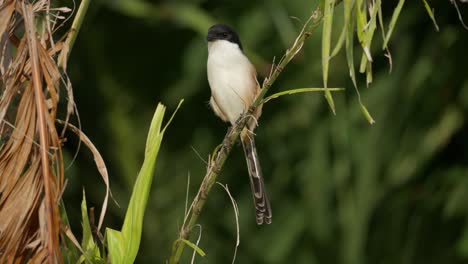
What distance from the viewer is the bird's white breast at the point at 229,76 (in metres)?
3.38

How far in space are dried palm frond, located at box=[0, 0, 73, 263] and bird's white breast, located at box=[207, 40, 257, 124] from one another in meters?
1.47

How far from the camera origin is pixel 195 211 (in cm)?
197

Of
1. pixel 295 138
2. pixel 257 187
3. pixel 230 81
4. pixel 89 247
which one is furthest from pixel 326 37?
pixel 295 138

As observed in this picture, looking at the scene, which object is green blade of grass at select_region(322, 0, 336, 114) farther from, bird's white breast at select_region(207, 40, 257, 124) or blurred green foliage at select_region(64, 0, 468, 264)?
blurred green foliage at select_region(64, 0, 468, 264)

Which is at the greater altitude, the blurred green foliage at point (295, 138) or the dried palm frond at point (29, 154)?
→ the dried palm frond at point (29, 154)

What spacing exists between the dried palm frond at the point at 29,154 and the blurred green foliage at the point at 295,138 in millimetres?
2134

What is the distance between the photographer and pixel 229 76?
3400 mm

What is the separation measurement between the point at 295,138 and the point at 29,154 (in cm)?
261

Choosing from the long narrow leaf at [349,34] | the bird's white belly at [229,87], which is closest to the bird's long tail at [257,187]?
the bird's white belly at [229,87]

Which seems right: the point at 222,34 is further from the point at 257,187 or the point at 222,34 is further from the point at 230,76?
the point at 257,187

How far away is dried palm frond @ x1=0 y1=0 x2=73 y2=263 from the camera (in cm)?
180

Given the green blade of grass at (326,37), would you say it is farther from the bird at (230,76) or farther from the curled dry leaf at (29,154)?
the bird at (230,76)

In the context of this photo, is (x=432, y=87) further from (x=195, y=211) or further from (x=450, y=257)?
(x=195, y=211)

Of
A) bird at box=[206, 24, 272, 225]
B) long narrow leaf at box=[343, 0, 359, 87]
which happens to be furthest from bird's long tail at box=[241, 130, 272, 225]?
long narrow leaf at box=[343, 0, 359, 87]
